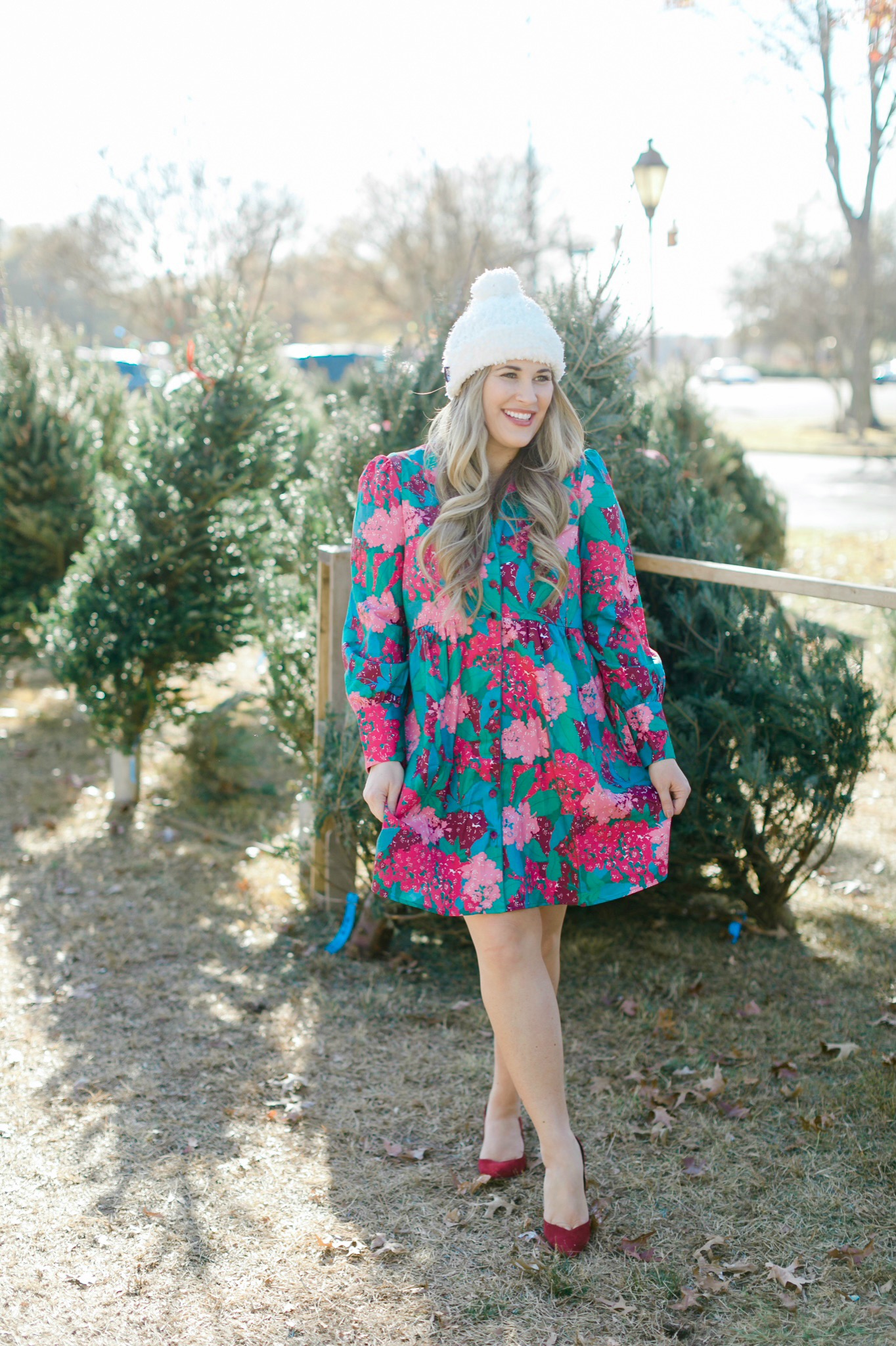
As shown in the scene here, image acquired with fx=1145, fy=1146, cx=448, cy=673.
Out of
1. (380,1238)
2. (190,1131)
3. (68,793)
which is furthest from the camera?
(68,793)

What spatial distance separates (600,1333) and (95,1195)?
118cm

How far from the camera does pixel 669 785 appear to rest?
237 cm

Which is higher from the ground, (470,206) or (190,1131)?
(470,206)

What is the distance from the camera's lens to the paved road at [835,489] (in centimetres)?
1480

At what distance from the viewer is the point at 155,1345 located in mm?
2139

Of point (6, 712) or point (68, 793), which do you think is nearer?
point (68, 793)

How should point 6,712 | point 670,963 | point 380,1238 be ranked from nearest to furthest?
1. point 380,1238
2. point 670,963
3. point 6,712

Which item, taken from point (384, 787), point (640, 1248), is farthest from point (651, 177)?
point (640, 1248)

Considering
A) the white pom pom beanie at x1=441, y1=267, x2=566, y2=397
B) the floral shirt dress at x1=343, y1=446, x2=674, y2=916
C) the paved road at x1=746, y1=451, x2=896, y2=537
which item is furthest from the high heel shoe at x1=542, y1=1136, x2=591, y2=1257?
the paved road at x1=746, y1=451, x2=896, y2=537

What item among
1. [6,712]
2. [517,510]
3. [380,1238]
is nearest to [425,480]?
[517,510]

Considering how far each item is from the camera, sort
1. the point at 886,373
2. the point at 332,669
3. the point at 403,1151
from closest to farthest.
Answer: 1. the point at 403,1151
2. the point at 332,669
3. the point at 886,373

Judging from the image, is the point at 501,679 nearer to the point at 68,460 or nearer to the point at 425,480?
the point at 425,480

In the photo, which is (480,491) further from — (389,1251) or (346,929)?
(346,929)

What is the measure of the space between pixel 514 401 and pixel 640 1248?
178 centimetres
